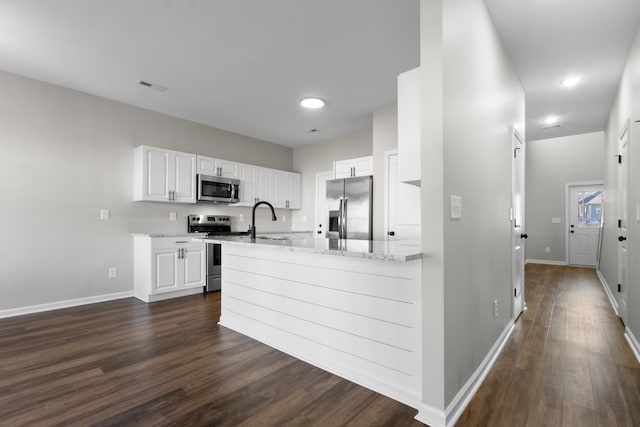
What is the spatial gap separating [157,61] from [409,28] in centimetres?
241

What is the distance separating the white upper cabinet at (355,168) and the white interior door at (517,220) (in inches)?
72.6

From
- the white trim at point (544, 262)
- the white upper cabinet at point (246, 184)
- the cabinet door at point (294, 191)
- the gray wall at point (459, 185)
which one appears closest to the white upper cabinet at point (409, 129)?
the gray wall at point (459, 185)

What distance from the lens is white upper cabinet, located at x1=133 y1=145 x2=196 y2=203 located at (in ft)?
13.9

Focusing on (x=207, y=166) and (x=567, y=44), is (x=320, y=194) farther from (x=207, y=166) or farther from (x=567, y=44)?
(x=567, y=44)

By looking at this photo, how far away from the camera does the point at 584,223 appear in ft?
23.6

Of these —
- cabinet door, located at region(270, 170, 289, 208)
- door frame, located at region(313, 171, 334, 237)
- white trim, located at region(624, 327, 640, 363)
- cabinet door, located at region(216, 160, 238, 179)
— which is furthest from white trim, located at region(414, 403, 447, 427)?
cabinet door, located at region(270, 170, 289, 208)

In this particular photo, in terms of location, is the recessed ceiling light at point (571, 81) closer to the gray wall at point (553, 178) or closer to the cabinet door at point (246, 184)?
the cabinet door at point (246, 184)

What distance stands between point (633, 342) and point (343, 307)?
247cm

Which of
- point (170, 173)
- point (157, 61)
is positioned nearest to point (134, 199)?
point (170, 173)

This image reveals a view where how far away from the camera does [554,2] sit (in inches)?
88.2

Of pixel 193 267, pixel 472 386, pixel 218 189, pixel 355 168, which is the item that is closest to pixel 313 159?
pixel 355 168

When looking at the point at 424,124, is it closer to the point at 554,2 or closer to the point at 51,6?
the point at 554,2

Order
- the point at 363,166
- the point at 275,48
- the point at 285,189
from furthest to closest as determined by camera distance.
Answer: the point at 285,189, the point at 363,166, the point at 275,48

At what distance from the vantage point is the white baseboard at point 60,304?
11.3 ft
